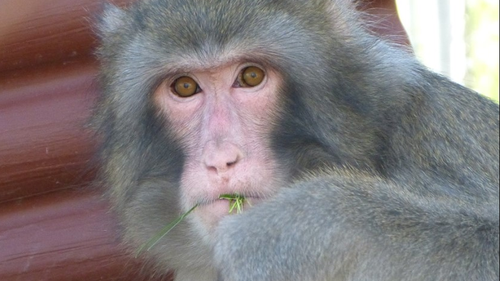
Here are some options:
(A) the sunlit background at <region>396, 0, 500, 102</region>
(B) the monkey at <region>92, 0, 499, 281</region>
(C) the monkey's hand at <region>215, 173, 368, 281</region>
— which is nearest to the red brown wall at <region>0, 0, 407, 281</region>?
(B) the monkey at <region>92, 0, 499, 281</region>

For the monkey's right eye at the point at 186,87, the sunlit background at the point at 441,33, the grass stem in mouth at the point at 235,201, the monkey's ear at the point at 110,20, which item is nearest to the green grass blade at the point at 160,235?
the grass stem in mouth at the point at 235,201

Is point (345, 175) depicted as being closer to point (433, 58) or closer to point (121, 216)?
point (121, 216)

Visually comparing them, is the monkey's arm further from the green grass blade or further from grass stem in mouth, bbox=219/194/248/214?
the green grass blade

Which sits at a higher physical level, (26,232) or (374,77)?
(374,77)

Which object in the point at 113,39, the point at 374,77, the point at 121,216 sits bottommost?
the point at 121,216

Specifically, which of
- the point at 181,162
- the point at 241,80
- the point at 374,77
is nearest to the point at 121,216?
the point at 181,162

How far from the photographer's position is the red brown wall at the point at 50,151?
189 inches

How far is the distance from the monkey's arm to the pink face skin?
0.33 ft

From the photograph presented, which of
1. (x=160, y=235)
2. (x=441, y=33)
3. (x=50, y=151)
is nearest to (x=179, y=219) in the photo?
(x=160, y=235)

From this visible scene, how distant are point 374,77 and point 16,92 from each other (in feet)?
5.75

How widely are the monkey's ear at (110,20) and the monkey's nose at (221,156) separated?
89 cm

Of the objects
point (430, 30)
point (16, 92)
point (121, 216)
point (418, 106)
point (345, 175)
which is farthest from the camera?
point (430, 30)

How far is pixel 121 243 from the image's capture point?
451cm

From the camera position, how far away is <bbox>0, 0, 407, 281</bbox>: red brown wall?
Answer: 4.79 meters
